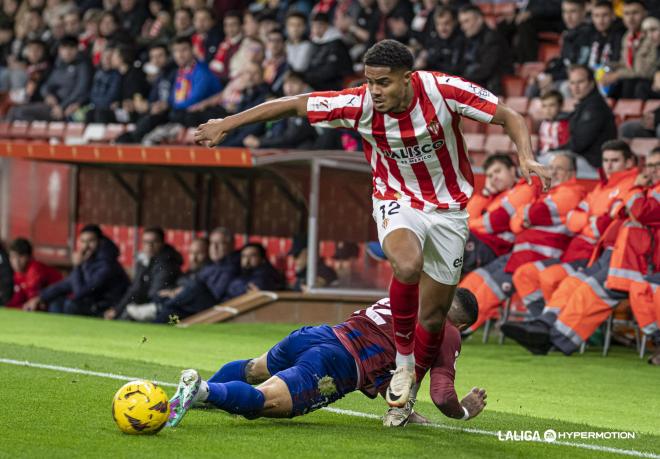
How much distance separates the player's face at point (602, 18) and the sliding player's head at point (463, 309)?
819 centimetres

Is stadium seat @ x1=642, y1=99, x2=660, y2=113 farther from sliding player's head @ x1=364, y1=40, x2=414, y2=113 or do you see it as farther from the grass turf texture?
sliding player's head @ x1=364, y1=40, x2=414, y2=113

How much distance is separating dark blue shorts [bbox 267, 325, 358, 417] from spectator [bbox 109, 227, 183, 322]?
26.8ft

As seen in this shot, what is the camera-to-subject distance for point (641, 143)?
13.1 m

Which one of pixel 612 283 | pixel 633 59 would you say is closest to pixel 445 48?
pixel 633 59

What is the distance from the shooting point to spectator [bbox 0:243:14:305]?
52.1 ft

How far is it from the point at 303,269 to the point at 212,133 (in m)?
8.02

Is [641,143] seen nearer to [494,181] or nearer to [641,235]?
[494,181]

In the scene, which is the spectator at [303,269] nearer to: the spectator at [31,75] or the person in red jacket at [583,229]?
the person in red jacket at [583,229]

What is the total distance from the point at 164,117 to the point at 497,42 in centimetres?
490

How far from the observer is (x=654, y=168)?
10570 millimetres

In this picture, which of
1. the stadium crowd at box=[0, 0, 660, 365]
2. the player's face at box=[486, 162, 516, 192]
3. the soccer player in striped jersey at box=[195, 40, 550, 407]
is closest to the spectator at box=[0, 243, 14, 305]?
the stadium crowd at box=[0, 0, 660, 365]

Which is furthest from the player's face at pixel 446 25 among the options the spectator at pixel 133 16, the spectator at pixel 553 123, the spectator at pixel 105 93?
the spectator at pixel 133 16

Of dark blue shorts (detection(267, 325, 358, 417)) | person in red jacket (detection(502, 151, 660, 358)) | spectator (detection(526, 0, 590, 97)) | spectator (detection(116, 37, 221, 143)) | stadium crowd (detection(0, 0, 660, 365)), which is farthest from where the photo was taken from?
spectator (detection(116, 37, 221, 143))

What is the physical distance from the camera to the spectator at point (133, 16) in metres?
21.4
